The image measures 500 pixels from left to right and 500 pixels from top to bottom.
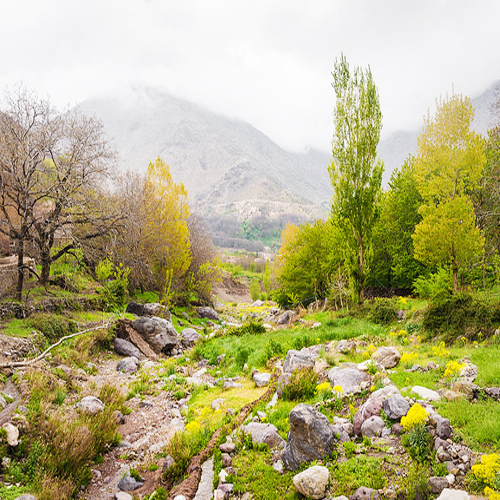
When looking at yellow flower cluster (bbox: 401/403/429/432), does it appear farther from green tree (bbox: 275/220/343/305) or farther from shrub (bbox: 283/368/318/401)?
green tree (bbox: 275/220/343/305)

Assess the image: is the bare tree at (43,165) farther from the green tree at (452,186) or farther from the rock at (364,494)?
the green tree at (452,186)

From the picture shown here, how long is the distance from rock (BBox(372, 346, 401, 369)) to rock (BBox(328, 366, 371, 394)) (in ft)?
3.39

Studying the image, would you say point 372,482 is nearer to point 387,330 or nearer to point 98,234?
point 387,330

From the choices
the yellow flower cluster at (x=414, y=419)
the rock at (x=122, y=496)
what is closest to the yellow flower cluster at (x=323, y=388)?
the yellow flower cluster at (x=414, y=419)

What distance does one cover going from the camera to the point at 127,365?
12.1m

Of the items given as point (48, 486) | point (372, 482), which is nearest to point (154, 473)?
point (48, 486)

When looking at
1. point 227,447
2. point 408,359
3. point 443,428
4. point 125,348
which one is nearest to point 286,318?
point 125,348

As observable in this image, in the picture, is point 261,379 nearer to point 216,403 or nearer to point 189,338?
point 216,403

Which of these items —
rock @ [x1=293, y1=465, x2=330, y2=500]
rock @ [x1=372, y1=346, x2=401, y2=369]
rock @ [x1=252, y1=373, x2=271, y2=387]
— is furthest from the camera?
rock @ [x1=252, y1=373, x2=271, y2=387]

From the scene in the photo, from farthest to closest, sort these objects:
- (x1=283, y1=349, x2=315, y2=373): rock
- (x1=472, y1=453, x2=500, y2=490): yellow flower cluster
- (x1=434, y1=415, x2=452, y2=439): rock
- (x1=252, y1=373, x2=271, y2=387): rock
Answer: (x1=252, y1=373, x2=271, y2=387): rock, (x1=283, y1=349, x2=315, y2=373): rock, (x1=434, y1=415, x2=452, y2=439): rock, (x1=472, y1=453, x2=500, y2=490): yellow flower cluster

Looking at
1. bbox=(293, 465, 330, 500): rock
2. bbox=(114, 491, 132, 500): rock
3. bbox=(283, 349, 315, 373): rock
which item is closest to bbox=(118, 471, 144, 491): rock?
bbox=(114, 491, 132, 500): rock

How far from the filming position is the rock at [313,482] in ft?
13.5

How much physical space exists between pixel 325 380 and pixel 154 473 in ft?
13.7

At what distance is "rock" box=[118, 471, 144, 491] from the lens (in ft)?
17.8
